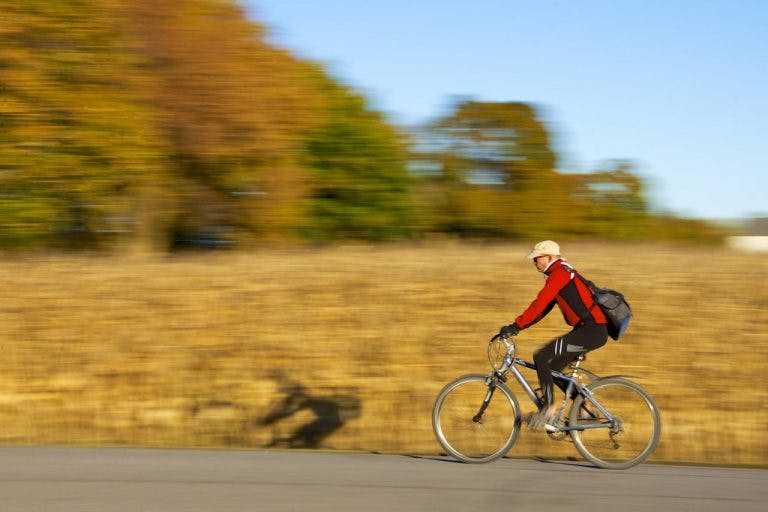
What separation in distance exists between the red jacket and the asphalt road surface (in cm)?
121

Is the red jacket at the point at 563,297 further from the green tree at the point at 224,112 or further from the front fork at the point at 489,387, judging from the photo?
the green tree at the point at 224,112

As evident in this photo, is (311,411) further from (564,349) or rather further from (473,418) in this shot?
(564,349)

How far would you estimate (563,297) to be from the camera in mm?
8469

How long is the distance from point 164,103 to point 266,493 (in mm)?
14286

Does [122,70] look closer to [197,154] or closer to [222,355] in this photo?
[197,154]

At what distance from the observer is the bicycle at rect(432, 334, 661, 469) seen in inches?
338

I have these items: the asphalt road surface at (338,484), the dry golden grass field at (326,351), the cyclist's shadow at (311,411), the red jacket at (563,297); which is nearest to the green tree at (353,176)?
the dry golden grass field at (326,351)

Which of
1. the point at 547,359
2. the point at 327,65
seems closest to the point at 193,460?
the point at 547,359

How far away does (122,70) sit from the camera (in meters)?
18.4

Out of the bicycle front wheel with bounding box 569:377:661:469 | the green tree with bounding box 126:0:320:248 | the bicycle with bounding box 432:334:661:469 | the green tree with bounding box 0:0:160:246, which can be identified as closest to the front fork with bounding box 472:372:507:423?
the bicycle with bounding box 432:334:661:469

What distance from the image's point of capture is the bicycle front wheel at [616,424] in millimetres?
8539

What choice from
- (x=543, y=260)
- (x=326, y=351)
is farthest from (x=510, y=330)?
(x=326, y=351)

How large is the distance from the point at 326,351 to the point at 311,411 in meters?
0.71

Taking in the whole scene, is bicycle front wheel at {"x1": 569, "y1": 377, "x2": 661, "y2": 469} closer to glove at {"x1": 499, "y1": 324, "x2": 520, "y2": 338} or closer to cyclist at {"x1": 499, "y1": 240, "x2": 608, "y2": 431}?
cyclist at {"x1": 499, "y1": 240, "x2": 608, "y2": 431}
